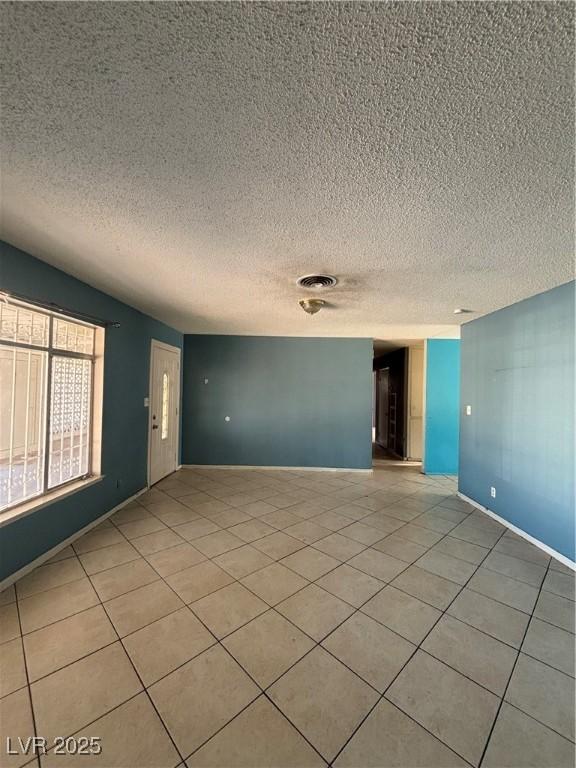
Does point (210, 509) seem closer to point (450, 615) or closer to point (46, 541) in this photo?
point (46, 541)

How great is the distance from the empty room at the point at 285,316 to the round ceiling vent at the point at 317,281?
26mm

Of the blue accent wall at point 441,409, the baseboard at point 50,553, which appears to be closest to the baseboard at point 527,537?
the blue accent wall at point 441,409

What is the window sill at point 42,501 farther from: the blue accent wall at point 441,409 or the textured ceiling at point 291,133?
the blue accent wall at point 441,409

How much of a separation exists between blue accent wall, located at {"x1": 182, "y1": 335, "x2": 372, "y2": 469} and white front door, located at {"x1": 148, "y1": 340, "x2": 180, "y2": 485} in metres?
0.36

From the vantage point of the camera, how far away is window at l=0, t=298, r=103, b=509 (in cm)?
220

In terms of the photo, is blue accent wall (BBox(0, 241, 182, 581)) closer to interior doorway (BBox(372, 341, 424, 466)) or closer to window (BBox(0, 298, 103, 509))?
window (BBox(0, 298, 103, 509))

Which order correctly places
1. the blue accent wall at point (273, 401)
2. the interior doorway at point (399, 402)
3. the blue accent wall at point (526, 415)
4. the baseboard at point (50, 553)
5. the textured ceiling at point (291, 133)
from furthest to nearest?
the interior doorway at point (399, 402), the blue accent wall at point (273, 401), the blue accent wall at point (526, 415), the baseboard at point (50, 553), the textured ceiling at point (291, 133)

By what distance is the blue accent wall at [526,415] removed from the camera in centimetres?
262

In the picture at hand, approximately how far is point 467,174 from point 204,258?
1.73 m

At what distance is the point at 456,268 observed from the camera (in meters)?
2.32

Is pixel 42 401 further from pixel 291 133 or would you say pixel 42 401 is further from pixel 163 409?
pixel 291 133

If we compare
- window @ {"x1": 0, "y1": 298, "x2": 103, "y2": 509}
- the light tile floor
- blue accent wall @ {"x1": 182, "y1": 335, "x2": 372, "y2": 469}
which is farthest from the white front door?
the light tile floor

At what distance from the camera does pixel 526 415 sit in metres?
3.06

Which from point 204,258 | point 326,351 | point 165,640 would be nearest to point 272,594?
point 165,640
